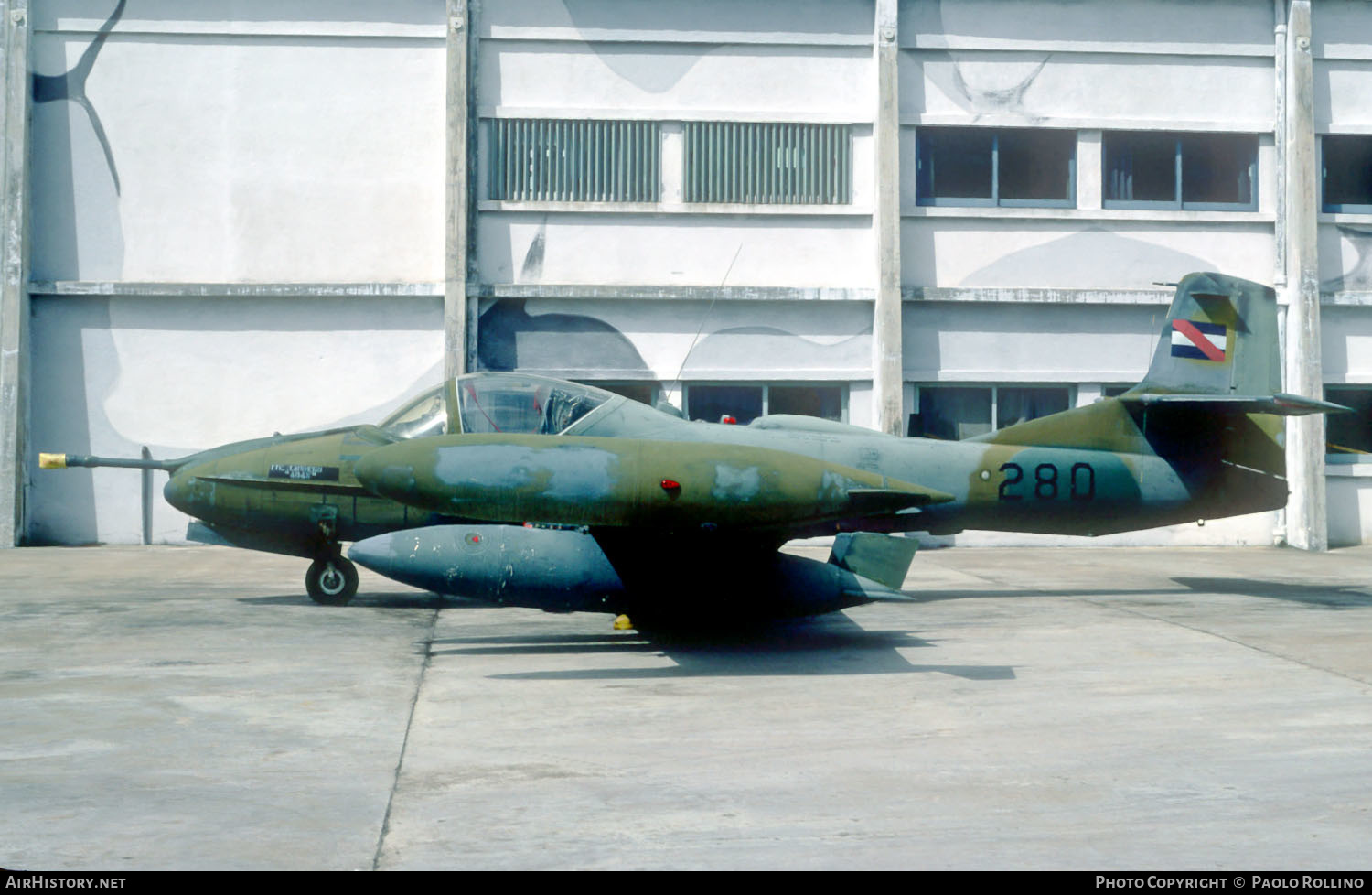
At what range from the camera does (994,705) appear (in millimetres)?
6977

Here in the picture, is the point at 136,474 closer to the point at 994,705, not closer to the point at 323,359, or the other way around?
the point at 323,359

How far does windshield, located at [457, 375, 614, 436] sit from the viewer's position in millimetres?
9672

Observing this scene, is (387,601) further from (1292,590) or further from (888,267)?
(888,267)

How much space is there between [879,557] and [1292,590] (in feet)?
19.7

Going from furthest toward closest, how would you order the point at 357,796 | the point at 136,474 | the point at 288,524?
the point at 136,474, the point at 288,524, the point at 357,796

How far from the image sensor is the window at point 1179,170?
18.2 metres

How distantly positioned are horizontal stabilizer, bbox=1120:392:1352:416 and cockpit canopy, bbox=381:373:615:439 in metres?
4.78

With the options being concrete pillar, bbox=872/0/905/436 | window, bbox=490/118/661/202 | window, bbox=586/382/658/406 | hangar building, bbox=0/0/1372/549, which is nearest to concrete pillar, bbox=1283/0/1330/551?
→ hangar building, bbox=0/0/1372/549

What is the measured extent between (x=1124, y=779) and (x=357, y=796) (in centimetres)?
324

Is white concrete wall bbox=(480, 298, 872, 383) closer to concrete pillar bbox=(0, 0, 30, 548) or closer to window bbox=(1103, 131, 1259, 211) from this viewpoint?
window bbox=(1103, 131, 1259, 211)

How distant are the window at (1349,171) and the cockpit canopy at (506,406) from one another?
13742mm

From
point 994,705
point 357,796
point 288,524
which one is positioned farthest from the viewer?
point 288,524

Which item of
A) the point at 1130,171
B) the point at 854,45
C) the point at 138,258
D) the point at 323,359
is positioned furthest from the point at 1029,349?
the point at 138,258

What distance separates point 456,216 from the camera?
16969 mm
